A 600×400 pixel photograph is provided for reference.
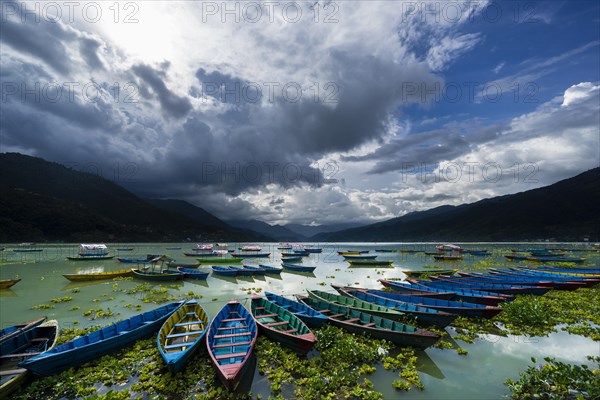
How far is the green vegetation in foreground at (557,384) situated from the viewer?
10323 millimetres

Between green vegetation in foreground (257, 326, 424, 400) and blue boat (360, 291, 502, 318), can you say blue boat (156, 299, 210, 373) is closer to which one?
green vegetation in foreground (257, 326, 424, 400)

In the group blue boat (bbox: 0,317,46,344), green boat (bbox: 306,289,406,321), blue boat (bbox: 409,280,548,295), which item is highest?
blue boat (bbox: 0,317,46,344)

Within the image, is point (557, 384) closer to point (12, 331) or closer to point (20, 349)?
point (20, 349)

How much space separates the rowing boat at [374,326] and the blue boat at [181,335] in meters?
7.34

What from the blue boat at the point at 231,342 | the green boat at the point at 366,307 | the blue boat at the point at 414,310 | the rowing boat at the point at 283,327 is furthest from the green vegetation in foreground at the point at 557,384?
the blue boat at the point at 231,342

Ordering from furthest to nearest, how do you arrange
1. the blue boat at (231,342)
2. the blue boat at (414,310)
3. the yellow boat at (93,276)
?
the yellow boat at (93,276) → the blue boat at (414,310) → the blue boat at (231,342)

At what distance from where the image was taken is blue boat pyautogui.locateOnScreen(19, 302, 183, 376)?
461 inches

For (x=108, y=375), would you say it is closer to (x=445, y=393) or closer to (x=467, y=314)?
(x=445, y=393)

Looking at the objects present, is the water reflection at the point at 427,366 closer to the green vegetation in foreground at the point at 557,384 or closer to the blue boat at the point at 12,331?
the green vegetation in foreground at the point at 557,384

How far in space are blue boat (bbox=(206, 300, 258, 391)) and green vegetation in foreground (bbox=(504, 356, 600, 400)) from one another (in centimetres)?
1040

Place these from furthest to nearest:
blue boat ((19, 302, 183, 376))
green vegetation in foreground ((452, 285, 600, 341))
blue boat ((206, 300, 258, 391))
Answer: green vegetation in foreground ((452, 285, 600, 341))
blue boat ((19, 302, 183, 376))
blue boat ((206, 300, 258, 391))

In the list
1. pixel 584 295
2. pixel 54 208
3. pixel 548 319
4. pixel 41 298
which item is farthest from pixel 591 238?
pixel 54 208

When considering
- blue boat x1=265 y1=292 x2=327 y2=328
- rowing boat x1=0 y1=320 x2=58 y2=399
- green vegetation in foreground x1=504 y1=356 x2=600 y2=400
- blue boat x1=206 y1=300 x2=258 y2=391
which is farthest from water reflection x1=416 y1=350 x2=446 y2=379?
rowing boat x1=0 y1=320 x2=58 y2=399

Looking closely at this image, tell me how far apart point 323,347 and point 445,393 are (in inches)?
225
